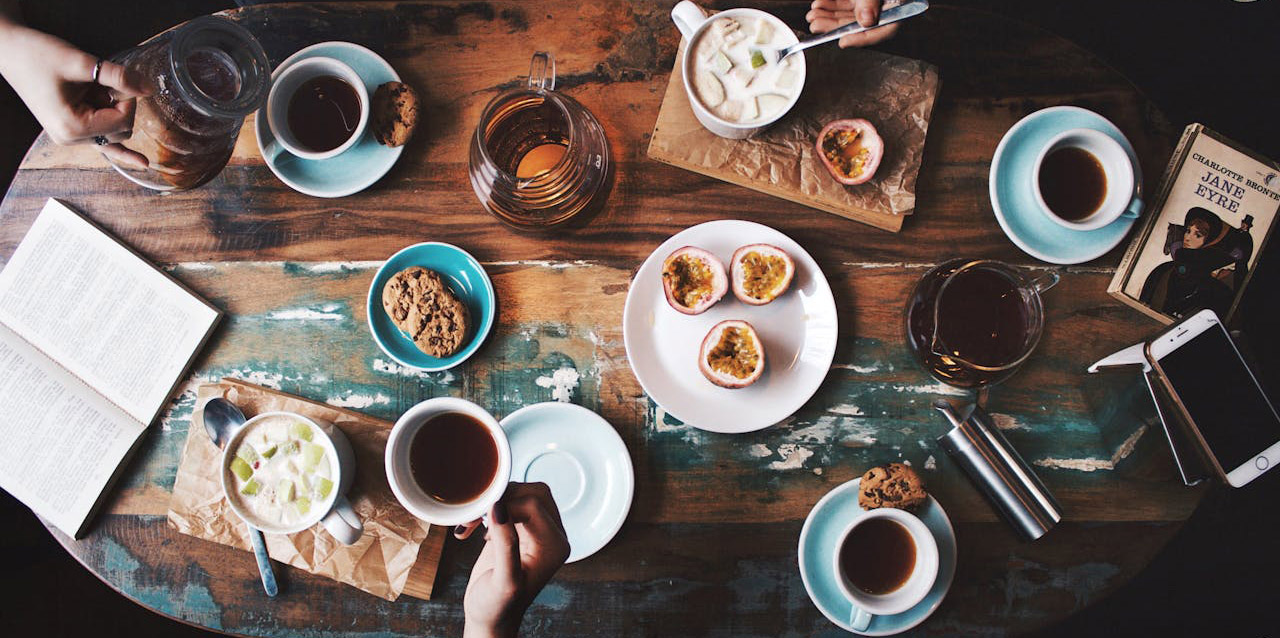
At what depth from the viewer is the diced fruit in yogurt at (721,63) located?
1.59 m

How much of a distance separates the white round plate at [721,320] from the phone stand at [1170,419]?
681 mm

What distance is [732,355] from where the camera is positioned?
160 centimetres

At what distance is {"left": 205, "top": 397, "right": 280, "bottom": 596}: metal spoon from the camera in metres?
1.61

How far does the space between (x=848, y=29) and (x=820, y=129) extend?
230mm

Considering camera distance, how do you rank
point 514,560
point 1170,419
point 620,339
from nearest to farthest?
point 514,560, point 1170,419, point 620,339

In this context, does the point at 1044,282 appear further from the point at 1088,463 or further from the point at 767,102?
the point at 767,102

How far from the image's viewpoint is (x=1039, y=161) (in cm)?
159

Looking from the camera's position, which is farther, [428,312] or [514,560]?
[428,312]

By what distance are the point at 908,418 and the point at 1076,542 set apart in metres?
0.48

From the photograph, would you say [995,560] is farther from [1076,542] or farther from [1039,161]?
[1039,161]

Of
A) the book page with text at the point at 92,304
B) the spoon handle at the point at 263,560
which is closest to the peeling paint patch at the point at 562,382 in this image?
the spoon handle at the point at 263,560

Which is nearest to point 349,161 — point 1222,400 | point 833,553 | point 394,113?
point 394,113

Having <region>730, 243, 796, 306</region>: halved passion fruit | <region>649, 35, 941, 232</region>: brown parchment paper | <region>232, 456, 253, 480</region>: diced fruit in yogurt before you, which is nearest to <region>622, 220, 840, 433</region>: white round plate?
<region>730, 243, 796, 306</region>: halved passion fruit

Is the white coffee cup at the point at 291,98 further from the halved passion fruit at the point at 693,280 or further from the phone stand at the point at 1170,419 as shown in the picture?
the phone stand at the point at 1170,419
